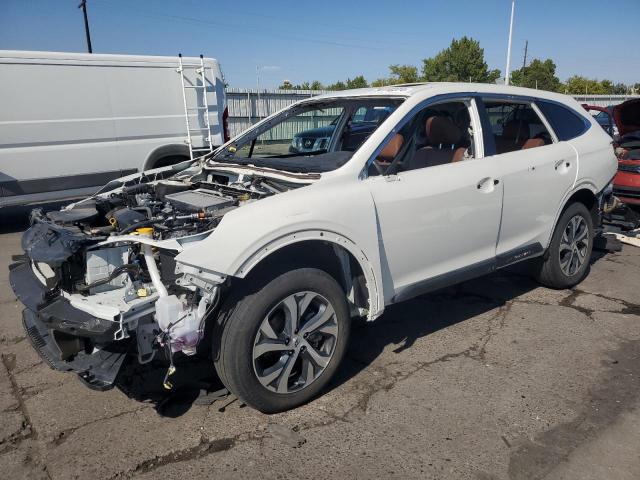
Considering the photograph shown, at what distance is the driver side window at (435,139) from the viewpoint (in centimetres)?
359

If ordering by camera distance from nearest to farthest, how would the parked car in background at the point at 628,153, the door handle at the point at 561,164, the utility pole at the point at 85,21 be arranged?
the door handle at the point at 561,164 → the parked car in background at the point at 628,153 → the utility pole at the point at 85,21

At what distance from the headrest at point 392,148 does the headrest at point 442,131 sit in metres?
0.43

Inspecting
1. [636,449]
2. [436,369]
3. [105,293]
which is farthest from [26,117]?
[636,449]

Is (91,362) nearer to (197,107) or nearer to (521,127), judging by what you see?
(521,127)

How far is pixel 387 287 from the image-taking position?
11.0 ft

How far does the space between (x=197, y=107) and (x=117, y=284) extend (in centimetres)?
677

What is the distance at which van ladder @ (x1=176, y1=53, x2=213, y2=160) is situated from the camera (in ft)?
28.8

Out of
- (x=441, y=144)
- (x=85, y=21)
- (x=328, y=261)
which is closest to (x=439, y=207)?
(x=441, y=144)

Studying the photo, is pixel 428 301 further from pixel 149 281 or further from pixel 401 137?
pixel 149 281

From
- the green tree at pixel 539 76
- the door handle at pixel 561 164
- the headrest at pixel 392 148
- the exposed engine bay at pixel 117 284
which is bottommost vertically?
the exposed engine bay at pixel 117 284

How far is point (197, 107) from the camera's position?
9.06 m

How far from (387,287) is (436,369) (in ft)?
2.35

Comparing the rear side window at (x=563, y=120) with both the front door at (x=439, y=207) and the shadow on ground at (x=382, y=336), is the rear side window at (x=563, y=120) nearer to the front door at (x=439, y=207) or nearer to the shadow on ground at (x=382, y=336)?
the front door at (x=439, y=207)

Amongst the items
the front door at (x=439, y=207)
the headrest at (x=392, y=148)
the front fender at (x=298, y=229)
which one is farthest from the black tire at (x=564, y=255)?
the front fender at (x=298, y=229)
